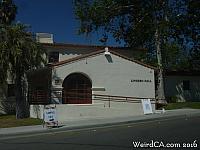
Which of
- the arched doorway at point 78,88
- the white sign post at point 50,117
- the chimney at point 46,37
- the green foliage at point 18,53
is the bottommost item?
the white sign post at point 50,117

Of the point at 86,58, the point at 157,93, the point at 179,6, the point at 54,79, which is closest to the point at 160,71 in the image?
the point at 157,93

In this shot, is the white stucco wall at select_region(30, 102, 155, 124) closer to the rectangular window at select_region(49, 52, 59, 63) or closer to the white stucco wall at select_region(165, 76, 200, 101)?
the rectangular window at select_region(49, 52, 59, 63)

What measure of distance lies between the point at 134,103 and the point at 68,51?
8928 millimetres

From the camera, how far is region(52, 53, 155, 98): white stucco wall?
31.5m

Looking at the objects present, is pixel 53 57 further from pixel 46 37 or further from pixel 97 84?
pixel 97 84

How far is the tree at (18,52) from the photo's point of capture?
2573cm

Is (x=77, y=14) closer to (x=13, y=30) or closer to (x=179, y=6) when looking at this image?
(x=179, y=6)

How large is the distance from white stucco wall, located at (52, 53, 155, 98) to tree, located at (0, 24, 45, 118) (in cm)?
368

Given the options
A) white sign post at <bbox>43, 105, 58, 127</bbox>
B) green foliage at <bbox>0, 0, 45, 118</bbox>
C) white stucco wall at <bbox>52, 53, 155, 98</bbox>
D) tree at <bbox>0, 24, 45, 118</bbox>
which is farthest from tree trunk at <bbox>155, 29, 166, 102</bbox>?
white sign post at <bbox>43, 105, 58, 127</bbox>

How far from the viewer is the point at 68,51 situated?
38.2m

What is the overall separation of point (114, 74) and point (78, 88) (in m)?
3.10

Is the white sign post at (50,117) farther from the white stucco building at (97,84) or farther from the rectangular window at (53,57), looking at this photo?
the rectangular window at (53,57)

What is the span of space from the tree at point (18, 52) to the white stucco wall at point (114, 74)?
12.1 feet

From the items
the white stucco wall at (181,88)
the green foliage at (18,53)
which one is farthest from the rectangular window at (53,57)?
the white stucco wall at (181,88)
